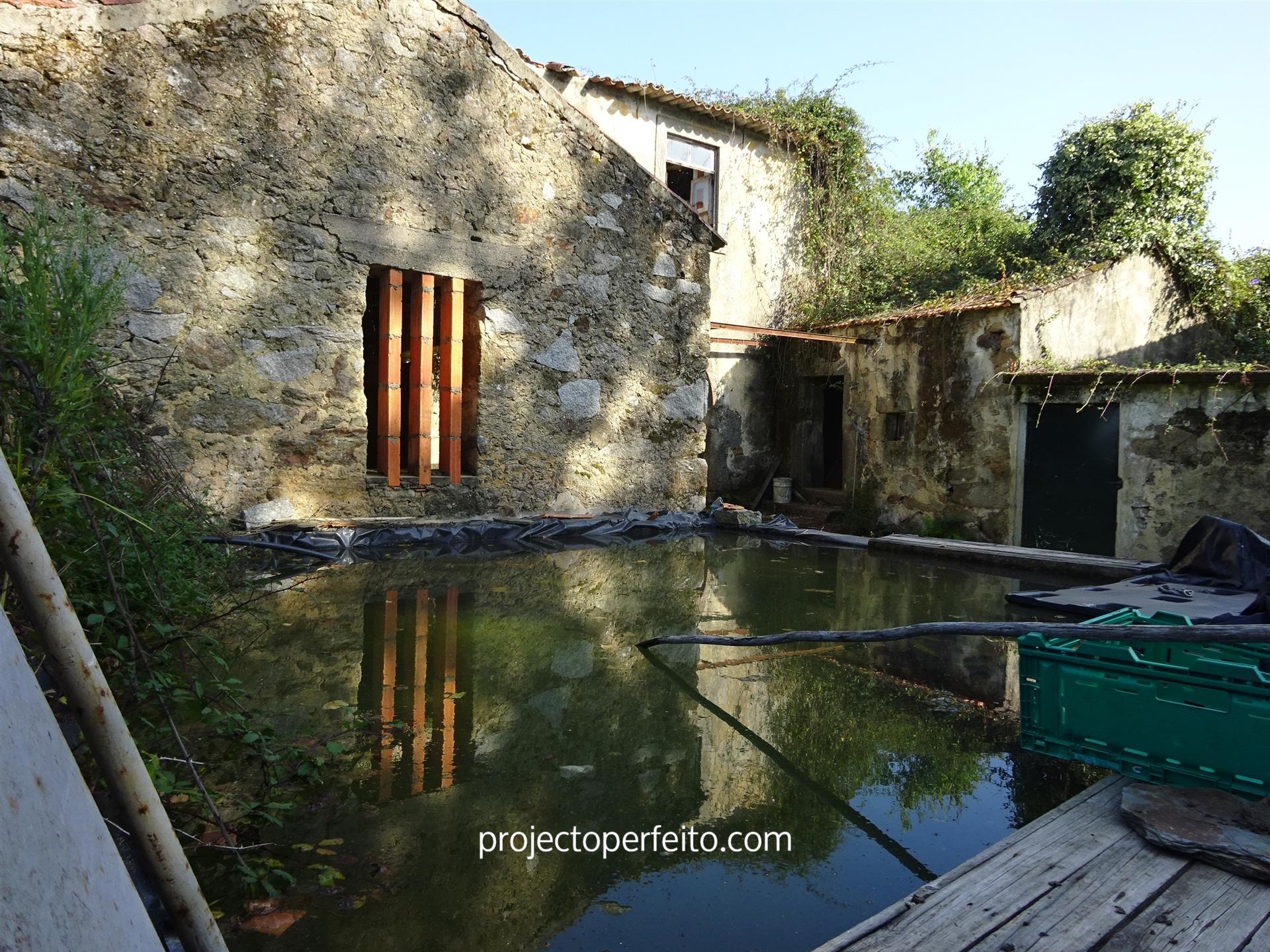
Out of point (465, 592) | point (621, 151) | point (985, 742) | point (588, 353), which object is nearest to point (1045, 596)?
point (985, 742)

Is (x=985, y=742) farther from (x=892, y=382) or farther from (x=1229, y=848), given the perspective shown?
(x=892, y=382)

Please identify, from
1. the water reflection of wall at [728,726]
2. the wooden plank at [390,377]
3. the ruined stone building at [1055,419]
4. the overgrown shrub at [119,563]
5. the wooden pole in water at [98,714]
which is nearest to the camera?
the wooden pole in water at [98,714]

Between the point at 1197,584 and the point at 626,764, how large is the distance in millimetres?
3499

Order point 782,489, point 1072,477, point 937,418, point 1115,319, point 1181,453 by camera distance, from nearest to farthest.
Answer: point 1181,453
point 1072,477
point 937,418
point 1115,319
point 782,489

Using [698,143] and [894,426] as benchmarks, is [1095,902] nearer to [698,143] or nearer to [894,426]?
[894,426]

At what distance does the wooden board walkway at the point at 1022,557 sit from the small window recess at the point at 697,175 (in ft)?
22.2

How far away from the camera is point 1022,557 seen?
5.82 meters

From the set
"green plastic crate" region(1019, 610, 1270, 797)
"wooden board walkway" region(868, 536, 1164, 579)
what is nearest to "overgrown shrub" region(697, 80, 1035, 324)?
"wooden board walkway" region(868, 536, 1164, 579)

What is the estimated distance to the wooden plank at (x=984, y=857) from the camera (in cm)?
153

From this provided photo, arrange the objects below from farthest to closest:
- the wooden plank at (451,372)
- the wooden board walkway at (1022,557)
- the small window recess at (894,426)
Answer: the small window recess at (894,426)
the wooden plank at (451,372)
the wooden board walkway at (1022,557)

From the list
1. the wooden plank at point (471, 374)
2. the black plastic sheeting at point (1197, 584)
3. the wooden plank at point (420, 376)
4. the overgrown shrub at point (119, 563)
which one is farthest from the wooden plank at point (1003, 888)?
the wooden plank at point (471, 374)

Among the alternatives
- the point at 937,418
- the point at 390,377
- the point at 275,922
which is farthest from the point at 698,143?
the point at 275,922

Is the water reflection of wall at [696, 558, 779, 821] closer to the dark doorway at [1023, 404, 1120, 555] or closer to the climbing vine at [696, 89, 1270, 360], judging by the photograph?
the dark doorway at [1023, 404, 1120, 555]

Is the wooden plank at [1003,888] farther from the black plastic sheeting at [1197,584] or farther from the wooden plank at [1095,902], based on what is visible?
the black plastic sheeting at [1197,584]
